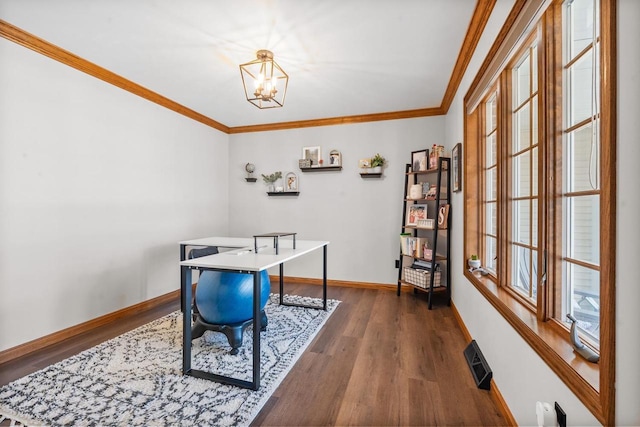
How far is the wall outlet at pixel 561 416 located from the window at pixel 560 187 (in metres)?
0.13

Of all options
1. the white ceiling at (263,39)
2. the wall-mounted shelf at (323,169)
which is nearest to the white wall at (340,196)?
the wall-mounted shelf at (323,169)

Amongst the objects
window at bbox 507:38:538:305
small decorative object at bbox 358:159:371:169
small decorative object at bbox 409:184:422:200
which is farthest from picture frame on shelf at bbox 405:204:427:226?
window at bbox 507:38:538:305

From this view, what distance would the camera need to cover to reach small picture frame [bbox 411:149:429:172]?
143 inches

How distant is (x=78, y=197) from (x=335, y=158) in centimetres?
293

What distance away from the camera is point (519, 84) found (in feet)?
5.94

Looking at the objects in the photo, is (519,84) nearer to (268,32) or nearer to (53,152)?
(268,32)

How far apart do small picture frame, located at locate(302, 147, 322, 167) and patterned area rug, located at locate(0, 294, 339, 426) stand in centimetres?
252

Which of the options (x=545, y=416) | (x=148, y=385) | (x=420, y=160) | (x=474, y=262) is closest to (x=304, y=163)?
(x=420, y=160)

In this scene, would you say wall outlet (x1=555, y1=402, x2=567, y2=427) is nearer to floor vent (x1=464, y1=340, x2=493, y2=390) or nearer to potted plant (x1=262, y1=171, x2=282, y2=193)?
floor vent (x1=464, y1=340, x2=493, y2=390)

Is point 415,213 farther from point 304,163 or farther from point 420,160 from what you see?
point 304,163

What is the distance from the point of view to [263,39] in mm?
Result: 2328

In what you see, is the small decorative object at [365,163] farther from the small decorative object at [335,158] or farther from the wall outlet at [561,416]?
the wall outlet at [561,416]

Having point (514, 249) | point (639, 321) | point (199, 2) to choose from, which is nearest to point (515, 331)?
point (514, 249)

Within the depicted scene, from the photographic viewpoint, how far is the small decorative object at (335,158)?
4.21m
